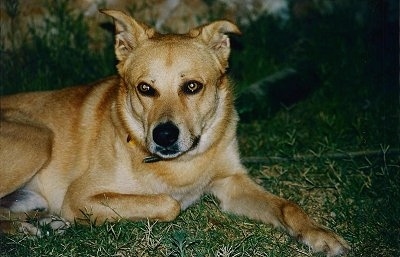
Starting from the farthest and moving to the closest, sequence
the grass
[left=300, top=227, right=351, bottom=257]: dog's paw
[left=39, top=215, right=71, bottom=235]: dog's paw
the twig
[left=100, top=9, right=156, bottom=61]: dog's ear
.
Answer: the twig, [left=100, top=9, right=156, bottom=61]: dog's ear, [left=39, top=215, right=71, bottom=235]: dog's paw, the grass, [left=300, top=227, right=351, bottom=257]: dog's paw

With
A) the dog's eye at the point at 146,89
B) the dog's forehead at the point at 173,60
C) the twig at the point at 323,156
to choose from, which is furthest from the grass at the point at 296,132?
the dog's forehead at the point at 173,60

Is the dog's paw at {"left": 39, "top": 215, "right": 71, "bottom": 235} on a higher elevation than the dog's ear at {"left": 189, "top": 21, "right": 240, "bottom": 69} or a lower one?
lower

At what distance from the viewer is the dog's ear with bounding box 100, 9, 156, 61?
15.1ft

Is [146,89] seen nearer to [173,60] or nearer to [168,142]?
[173,60]

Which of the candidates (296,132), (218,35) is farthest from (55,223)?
(296,132)

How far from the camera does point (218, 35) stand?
469 centimetres

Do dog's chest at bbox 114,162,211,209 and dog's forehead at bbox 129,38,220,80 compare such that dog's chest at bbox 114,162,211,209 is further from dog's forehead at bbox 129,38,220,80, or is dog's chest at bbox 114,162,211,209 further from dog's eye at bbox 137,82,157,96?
dog's forehead at bbox 129,38,220,80

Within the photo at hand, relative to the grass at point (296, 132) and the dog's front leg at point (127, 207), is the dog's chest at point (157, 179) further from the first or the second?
the grass at point (296, 132)

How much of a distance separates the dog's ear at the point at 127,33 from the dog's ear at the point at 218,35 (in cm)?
39

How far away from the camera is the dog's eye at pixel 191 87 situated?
4.23 meters

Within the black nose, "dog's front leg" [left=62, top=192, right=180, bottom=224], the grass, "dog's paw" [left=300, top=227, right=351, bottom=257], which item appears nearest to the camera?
"dog's paw" [left=300, top=227, right=351, bottom=257]

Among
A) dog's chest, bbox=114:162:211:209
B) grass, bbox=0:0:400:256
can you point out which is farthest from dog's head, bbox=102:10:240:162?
grass, bbox=0:0:400:256

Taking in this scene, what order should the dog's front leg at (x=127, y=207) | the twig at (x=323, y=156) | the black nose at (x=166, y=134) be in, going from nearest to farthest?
1. the black nose at (x=166, y=134)
2. the dog's front leg at (x=127, y=207)
3. the twig at (x=323, y=156)

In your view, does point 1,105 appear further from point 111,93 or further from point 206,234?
point 206,234
